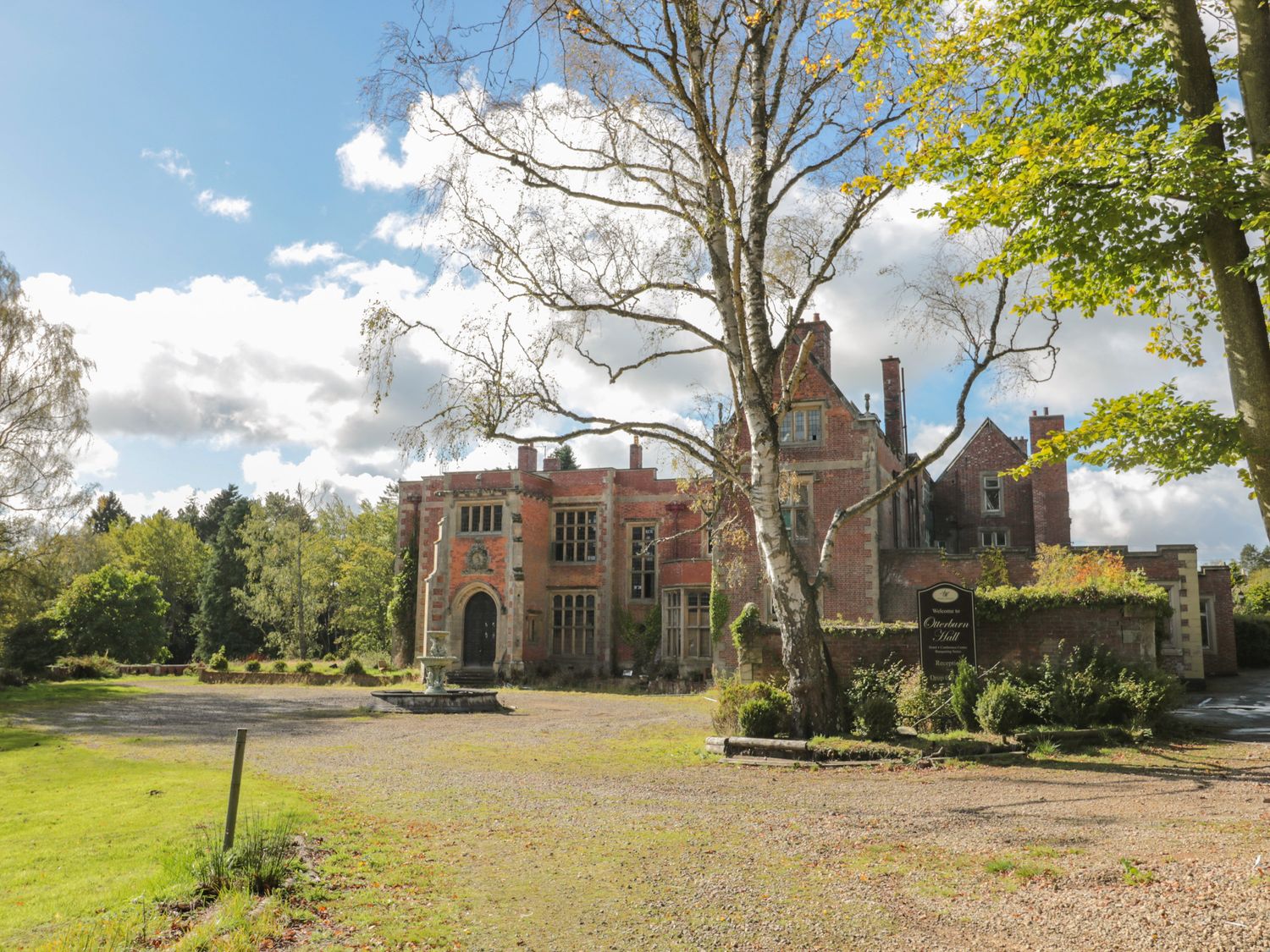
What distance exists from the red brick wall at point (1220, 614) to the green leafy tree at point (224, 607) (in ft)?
155

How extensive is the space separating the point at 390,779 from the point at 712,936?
271 inches

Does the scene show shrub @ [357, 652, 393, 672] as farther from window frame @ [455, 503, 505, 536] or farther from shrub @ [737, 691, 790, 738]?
shrub @ [737, 691, 790, 738]

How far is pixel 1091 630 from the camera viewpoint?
15.0 m

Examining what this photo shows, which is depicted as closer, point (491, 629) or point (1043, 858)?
point (1043, 858)

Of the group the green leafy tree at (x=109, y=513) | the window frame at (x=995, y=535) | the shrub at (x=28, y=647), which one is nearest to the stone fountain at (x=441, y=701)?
the shrub at (x=28, y=647)

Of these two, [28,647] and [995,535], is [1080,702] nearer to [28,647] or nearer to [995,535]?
[995,535]

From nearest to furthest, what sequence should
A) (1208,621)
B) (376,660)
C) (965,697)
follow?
(965,697), (1208,621), (376,660)

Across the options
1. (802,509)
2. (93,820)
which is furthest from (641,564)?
(93,820)

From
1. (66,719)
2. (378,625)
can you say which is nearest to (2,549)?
(66,719)

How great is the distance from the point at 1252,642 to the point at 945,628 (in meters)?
25.5

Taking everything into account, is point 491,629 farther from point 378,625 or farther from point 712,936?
point 712,936

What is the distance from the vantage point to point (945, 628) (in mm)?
14703

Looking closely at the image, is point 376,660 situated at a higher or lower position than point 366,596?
lower

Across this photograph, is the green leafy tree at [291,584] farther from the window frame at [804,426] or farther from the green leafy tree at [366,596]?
the window frame at [804,426]
